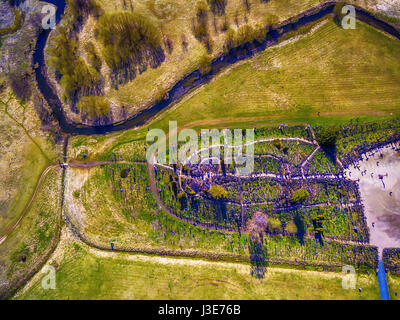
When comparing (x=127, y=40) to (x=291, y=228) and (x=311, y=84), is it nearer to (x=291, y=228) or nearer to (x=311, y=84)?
(x=311, y=84)

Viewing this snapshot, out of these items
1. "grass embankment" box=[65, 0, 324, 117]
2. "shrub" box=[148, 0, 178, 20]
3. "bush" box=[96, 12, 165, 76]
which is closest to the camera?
"bush" box=[96, 12, 165, 76]

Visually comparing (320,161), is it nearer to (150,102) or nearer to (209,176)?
(209,176)

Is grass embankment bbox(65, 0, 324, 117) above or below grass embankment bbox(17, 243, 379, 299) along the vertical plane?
above

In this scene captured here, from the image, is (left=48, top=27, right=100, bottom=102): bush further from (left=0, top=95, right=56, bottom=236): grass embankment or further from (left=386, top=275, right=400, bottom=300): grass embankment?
(left=386, top=275, right=400, bottom=300): grass embankment

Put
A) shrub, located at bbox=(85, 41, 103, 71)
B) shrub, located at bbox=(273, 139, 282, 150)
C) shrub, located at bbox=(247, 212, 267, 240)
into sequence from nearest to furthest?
shrub, located at bbox=(247, 212, 267, 240), shrub, located at bbox=(273, 139, 282, 150), shrub, located at bbox=(85, 41, 103, 71)

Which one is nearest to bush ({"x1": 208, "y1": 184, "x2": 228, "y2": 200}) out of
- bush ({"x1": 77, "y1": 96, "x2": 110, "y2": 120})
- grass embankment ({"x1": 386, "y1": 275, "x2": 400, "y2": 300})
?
bush ({"x1": 77, "y1": 96, "x2": 110, "y2": 120})

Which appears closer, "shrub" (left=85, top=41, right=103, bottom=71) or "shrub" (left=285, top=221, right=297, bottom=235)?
"shrub" (left=285, top=221, right=297, bottom=235)

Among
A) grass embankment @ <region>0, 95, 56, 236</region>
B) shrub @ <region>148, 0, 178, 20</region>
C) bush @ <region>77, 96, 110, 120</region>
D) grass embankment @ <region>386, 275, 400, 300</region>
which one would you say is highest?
shrub @ <region>148, 0, 178, 20</region>
